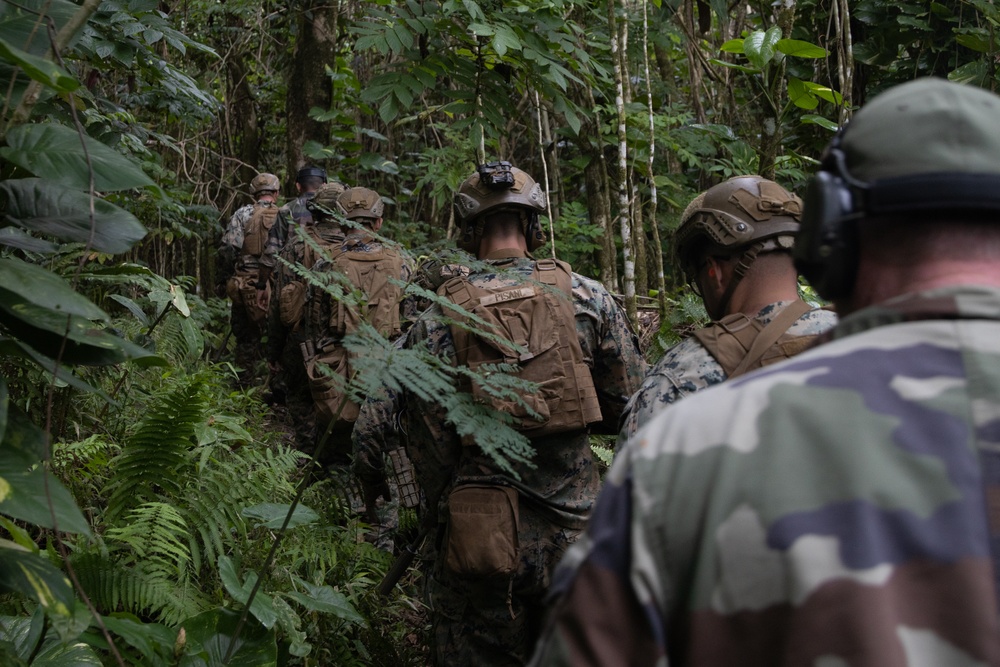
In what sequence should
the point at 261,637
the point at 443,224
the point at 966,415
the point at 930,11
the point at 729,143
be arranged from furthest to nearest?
the point at 443,224, the point at 729,143, the point at 930,11, the point at 261,637, the point at 966,415

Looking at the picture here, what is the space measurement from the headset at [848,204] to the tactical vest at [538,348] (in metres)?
2.21

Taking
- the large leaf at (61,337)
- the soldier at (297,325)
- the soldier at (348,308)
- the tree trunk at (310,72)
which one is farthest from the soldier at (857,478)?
the tree trunk at (310,72)

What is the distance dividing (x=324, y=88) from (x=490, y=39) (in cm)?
533

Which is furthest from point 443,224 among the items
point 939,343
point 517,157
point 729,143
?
point 939,343

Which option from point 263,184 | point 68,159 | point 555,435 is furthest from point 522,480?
point 263,184

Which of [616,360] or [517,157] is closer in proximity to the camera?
[616,360]

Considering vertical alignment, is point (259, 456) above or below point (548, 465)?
below

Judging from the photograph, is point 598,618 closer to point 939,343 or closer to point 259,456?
point 939,343

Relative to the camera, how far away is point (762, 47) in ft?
17.1

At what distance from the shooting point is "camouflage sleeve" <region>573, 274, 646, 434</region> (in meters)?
3.86

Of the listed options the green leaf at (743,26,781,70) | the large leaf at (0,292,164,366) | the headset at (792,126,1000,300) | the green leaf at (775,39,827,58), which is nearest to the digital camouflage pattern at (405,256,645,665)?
the large leaf at (0,292,164,366)

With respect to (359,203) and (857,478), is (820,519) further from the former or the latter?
(359,203)

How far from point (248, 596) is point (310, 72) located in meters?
8.30

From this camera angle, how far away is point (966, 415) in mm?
1125
